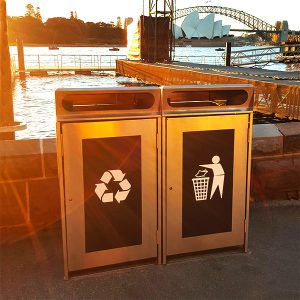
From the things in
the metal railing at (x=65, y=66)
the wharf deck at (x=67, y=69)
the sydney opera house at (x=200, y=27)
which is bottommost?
the wharf deck at (x=67, y=69)

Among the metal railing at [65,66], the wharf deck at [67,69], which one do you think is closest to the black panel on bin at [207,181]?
the wharf deck at [67,69]

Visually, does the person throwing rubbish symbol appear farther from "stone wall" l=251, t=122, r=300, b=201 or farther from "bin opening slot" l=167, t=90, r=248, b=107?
"stone wall" l=251, t=122, r=300, b=201

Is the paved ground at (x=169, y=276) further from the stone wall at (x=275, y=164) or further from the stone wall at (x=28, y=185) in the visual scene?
the stone wall at (x=275, y=164)

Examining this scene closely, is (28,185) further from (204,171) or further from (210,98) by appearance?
(210,98)

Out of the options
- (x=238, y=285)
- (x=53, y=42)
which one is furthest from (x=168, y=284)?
(x=53, y=42)

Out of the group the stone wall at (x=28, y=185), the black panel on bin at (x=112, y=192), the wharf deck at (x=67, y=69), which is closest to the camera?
the black panel on bin at (x=112, y=192)

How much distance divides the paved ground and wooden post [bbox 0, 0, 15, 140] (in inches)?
161

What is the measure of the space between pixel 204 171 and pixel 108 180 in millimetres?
924

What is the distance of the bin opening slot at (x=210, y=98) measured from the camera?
4.06 m

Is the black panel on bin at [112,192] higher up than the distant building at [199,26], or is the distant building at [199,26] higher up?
the distant building at [199,26]

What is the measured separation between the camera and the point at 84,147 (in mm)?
3482

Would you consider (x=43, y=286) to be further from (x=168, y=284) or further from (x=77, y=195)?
(x=168, y=284)

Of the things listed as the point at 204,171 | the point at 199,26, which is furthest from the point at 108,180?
the point at 199,26

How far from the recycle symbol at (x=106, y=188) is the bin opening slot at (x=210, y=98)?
2.79ft
